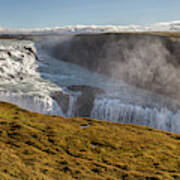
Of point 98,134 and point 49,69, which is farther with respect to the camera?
point 49,69

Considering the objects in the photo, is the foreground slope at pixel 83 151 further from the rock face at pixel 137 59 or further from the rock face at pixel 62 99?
the rock face at pixel 137 59

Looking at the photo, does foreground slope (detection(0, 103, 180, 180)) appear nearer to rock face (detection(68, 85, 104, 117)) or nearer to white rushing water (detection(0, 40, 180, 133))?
white rushing water (detection(0, 40, 180, 133))

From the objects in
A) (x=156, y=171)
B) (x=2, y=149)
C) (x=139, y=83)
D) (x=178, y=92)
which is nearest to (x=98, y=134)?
(x=156, y=171)

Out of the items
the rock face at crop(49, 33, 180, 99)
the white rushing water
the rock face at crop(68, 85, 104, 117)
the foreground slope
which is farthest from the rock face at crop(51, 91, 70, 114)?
the rock face at crop(49, 33, 180, 99)

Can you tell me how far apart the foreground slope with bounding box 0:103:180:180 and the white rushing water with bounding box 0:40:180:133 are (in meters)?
5.95

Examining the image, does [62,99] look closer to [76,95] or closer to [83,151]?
[76,95]

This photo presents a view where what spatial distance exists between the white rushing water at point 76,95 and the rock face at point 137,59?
130 cm

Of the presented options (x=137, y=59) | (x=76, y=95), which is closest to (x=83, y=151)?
(x=76, y=95)

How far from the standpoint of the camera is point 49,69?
2205 centimetres

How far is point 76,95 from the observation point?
1566 centimetres

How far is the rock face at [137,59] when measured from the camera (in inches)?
713

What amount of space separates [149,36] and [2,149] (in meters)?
18.6

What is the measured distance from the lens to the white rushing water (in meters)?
13.3

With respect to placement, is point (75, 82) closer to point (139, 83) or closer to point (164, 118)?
point (139, 83)
